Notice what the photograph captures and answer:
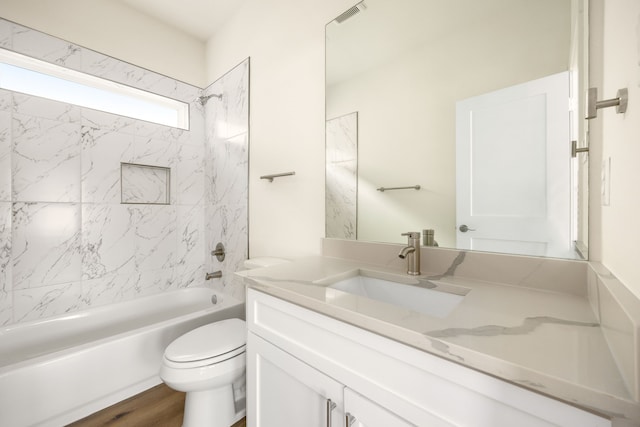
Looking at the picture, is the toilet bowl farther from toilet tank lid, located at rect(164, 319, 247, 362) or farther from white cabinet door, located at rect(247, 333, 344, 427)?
white cabinet door, located at rect(247, 333, 344, 427)

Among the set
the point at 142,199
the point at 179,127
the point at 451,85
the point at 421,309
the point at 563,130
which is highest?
the point at 179,127

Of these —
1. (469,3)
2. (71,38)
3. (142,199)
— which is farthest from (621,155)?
(71,38)

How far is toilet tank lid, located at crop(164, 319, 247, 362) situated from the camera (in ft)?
4.00

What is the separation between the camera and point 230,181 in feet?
7.34

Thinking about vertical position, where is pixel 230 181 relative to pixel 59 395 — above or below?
above

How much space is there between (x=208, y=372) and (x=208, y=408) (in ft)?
0.83

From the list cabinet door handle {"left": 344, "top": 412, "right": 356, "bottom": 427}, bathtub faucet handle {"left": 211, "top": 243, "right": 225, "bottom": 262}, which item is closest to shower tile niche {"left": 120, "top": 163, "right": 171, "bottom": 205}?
bathtub faucet handle {"left": 211, "top": 243, "right": 225, "bottom": 262}

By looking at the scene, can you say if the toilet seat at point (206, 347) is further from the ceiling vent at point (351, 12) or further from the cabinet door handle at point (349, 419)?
the ceiling vent at point (351, 12)

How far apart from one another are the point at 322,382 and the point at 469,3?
4.90ft

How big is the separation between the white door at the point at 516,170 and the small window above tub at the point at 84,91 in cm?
244

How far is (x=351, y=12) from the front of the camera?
53.6 inches

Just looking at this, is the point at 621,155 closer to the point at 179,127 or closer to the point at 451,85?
the point at 451,85

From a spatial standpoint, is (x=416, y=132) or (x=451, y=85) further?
(x=416, y=132)

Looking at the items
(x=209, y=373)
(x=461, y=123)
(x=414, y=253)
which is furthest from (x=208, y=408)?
(x=461, y=123)
